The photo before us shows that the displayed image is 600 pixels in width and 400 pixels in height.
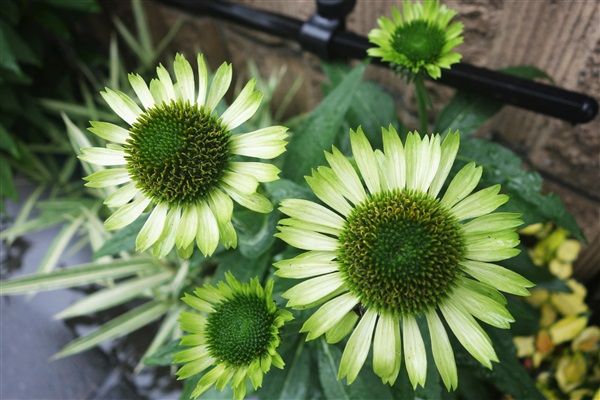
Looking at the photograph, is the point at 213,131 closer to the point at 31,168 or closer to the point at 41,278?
the point at 41,278

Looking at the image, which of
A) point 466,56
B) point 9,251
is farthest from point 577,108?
point 9,251

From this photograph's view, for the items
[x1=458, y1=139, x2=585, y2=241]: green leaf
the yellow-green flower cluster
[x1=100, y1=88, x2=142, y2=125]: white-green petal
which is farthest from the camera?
the yellow-green flower cluster

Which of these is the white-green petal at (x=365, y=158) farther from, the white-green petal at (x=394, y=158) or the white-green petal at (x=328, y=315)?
the white-green petal at (x=328, y=315)

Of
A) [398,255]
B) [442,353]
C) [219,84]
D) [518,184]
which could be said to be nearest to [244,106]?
[219,84]

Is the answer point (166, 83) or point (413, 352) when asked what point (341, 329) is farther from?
point (166, 83)

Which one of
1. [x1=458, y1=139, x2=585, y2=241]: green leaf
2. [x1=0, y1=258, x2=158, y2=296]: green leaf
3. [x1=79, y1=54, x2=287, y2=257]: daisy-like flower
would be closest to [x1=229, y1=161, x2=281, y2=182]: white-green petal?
[x1=79, y1=54, x2=287, y2=257]: daisy-like flower

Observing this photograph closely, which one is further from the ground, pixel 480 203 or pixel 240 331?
pixel 480 203

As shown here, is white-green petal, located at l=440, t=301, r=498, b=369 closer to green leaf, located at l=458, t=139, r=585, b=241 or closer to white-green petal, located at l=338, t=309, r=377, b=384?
white-green petal, located at l=338, t=309, r=377, b=384
